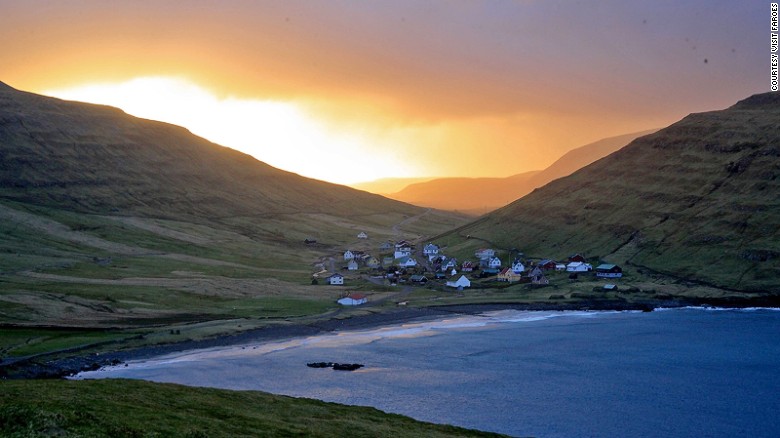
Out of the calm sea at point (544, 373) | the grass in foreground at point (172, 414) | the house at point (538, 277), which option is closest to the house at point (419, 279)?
the house at point (538, 277)

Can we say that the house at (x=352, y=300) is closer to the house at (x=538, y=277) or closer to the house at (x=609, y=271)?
the house at (x=538, y=277)

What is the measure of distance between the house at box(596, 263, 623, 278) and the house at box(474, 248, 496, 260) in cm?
3816

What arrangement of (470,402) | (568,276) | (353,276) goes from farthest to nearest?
(353,276) → (568,276) → (470,402)

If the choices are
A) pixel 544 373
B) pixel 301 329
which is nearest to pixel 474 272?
pixel 301 329

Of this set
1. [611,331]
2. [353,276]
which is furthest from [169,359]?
[353,276]

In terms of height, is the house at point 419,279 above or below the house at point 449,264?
below

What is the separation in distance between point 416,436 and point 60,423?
69.1 feet

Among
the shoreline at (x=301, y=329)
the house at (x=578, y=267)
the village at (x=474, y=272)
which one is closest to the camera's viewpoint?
the shoreline at (x=301, y=329)

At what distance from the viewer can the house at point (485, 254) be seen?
190 metres

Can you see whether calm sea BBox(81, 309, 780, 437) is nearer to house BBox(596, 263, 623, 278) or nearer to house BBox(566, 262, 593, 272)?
house BBox(596, 263, 623, 278)

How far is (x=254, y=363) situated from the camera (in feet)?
283

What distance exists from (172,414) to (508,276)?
129 m

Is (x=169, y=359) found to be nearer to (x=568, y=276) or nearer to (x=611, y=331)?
(x=611, y=331)

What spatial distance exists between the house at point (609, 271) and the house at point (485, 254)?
38.2m
